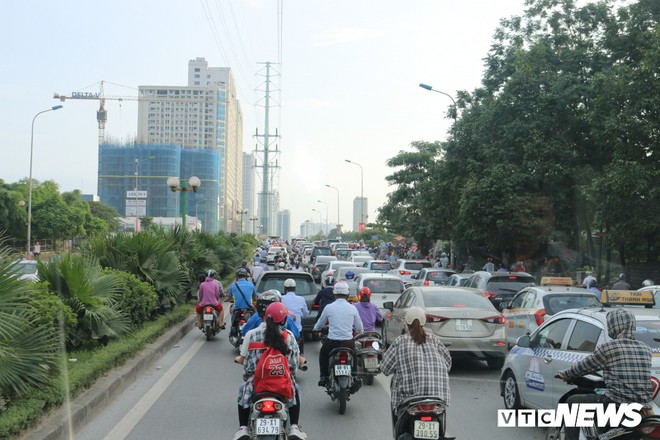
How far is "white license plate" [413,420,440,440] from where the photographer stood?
527 cm

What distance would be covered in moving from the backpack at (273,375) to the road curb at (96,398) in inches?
85.5

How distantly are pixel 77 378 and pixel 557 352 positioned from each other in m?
5.40

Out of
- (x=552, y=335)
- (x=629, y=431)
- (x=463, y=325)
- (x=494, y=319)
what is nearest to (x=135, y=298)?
(x=463, y=325)

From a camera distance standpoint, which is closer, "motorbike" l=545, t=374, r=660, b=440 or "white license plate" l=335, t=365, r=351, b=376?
"motorbike" l=545, t=374, r=660, b=440

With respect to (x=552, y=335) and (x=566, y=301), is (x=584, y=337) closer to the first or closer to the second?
(x=552, y=335)

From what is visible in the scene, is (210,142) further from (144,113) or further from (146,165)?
(146,165)

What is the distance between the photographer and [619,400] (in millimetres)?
5145

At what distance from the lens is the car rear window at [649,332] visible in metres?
6.30

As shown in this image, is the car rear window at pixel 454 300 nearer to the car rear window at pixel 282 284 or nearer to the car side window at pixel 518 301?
the car side window at pixel 518 301

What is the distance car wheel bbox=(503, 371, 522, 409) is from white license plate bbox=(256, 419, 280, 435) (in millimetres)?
3632

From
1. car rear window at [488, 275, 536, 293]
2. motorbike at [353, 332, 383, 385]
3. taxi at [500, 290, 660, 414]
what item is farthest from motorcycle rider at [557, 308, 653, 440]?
car rear window at [488, 275, 536, 293]

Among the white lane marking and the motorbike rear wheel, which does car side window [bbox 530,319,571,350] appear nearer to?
the motorbike rear wheel

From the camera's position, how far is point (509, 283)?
17.2 meters

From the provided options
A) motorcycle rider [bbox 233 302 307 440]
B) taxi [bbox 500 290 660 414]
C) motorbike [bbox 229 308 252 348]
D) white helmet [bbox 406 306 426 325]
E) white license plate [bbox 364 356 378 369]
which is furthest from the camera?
motorbike [bbox 229 308 252 348]
